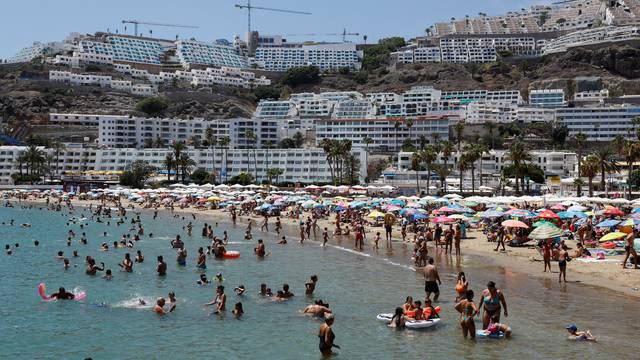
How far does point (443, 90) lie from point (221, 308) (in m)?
160

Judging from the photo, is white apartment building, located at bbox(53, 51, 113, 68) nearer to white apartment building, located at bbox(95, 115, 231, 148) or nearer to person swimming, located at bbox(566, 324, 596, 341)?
white apartment building, located at bbox(95, 115, 231, 148)

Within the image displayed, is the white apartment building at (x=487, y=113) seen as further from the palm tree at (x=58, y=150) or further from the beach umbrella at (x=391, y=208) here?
the beach umbrella at (x=391, y=208)

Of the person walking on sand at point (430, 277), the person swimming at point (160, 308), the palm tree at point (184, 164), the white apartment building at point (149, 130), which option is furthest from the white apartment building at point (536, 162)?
the person swimming at point (160, 308)

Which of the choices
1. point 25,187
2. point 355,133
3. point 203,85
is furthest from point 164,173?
point 203,85

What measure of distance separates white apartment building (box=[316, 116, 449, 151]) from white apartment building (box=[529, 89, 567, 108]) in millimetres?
29227

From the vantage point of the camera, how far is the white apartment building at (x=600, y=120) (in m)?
136

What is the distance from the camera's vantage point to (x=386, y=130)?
139 m

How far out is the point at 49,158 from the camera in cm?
12206

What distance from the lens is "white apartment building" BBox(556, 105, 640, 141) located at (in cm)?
13550

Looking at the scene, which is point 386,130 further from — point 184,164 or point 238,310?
point 238,310

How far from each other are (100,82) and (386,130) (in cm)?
7654

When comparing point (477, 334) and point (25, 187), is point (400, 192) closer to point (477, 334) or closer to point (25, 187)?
point (25, 187)

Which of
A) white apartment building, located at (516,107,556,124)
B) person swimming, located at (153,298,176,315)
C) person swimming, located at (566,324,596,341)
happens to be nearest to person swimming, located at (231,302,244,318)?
person swimming, located at (153,298,176,315)

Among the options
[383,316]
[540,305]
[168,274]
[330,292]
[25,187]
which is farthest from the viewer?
→ [25,187]
